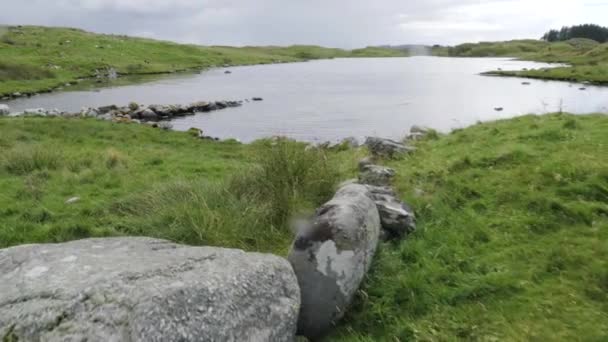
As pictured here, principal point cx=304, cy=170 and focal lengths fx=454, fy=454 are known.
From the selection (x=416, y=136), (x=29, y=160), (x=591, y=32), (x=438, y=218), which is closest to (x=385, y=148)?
(x=416, y=136)

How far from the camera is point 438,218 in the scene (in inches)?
324

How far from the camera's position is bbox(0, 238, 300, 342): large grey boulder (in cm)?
418

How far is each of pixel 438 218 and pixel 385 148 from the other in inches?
245

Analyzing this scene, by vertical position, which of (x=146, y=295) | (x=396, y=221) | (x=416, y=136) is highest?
(x=146, y=295)

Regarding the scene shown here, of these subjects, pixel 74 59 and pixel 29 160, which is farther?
pixel 74 59

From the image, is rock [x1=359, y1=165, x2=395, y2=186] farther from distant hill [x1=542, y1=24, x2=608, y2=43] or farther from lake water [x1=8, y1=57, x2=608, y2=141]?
distant hill [x1=542, y1=24, x2=608, y2=43]

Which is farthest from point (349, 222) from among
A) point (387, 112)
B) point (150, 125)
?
point (387, 112)

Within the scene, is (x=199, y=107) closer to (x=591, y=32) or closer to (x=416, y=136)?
(x=416, y=136)

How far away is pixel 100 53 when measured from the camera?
286ft

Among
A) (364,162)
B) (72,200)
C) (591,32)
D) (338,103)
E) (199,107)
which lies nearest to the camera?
(72,200)

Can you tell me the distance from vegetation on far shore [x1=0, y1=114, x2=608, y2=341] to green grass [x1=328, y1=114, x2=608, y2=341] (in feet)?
0.07

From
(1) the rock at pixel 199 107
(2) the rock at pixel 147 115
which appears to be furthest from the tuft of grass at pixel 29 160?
(1) the rock at pixel 199 107

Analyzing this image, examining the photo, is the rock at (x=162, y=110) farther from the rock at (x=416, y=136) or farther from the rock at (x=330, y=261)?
Answer: the rock at (x=330, y=261)

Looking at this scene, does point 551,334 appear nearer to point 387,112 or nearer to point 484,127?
point 484,127
